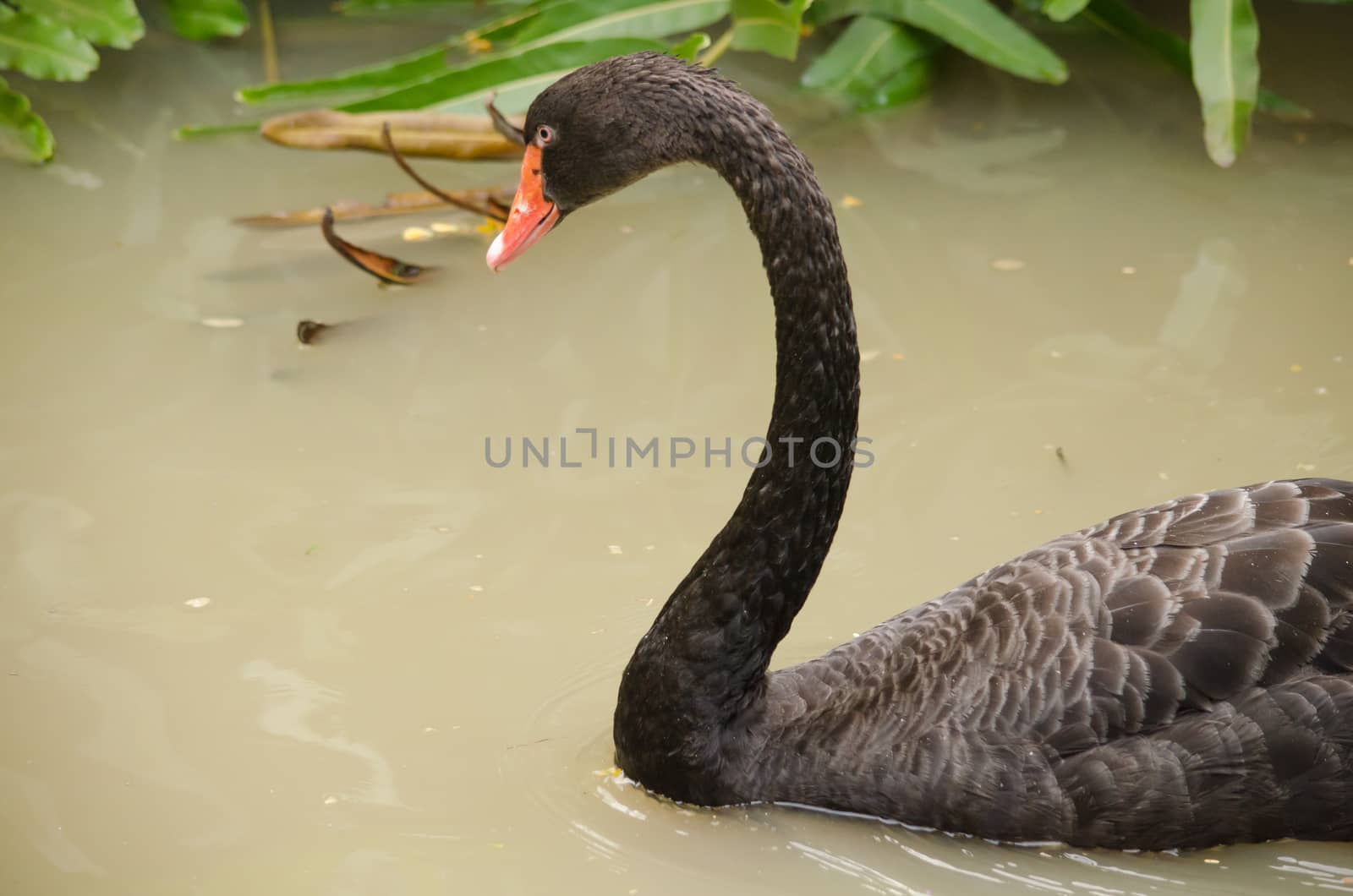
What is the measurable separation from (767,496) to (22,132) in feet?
11.9

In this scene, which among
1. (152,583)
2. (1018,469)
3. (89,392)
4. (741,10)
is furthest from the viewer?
(741,10)

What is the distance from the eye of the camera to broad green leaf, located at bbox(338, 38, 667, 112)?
471 cm

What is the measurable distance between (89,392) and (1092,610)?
2671 mm

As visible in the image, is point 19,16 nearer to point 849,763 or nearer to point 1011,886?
point 849,763

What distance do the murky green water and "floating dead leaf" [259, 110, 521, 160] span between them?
253mm

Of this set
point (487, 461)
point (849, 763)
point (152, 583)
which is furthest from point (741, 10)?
point (849, 763)

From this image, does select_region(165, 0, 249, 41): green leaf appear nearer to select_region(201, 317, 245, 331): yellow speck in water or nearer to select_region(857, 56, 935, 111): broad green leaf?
select_region(201, 317, 245, 331): yellow speck in water

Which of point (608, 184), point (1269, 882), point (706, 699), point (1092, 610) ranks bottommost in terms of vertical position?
point (1269, 882)

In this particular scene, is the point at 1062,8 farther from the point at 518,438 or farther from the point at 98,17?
the point at 98,17

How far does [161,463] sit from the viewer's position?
11.8ft

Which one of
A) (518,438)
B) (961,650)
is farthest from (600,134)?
(518,438)

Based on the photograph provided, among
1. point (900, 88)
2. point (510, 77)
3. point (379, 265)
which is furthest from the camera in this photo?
point (900, 88)

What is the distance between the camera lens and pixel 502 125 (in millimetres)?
4562

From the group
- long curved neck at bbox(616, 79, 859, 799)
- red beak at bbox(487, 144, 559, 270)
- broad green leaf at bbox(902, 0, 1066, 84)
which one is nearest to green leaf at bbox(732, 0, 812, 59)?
broad green leaf at bbox(902, 0, 1066, 84)
